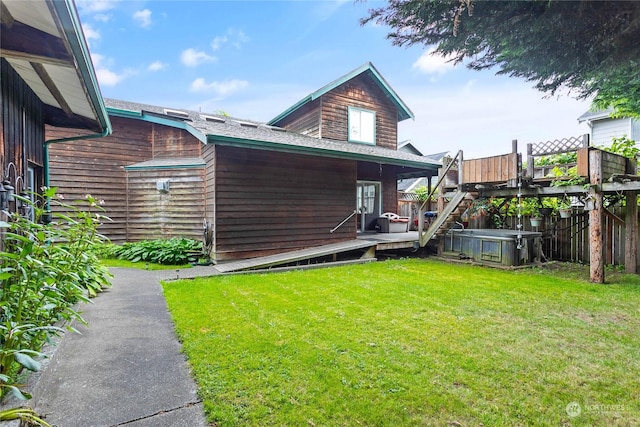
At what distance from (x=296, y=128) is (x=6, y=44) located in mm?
11329

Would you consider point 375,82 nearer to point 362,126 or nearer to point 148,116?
point 362,126

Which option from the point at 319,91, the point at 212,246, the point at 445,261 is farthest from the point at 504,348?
the point at 319,91

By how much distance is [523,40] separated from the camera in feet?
7.38

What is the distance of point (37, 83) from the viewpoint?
378 centimetres

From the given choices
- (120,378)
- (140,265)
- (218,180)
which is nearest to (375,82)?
(218,180)

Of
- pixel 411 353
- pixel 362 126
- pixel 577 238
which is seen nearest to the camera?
pixel 411 353

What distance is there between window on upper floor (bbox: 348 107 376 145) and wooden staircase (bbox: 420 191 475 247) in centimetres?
481

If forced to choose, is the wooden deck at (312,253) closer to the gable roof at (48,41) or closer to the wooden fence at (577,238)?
the wooden fence at (577,238)

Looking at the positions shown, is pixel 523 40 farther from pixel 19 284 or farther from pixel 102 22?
pixel 102 22

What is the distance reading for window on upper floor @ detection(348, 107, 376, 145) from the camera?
12.4 meters

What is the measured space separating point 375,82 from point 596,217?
9054 mm

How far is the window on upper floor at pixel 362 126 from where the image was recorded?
12414 mm

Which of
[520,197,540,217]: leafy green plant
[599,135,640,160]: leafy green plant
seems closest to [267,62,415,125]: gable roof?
[520,197,540,217]: leafy green plant

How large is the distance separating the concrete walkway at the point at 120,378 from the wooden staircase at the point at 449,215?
7.18m
